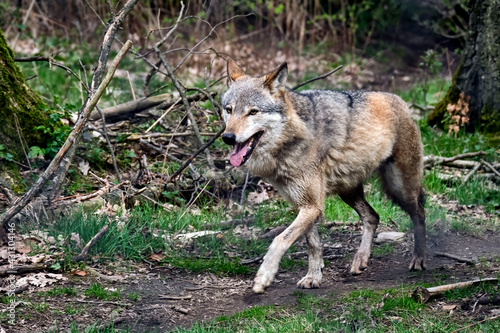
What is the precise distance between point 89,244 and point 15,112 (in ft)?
7.16

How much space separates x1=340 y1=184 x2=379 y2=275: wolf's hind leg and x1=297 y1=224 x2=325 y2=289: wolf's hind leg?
1.29ft

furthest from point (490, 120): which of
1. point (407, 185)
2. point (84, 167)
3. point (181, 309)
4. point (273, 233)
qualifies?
point (181, 309)

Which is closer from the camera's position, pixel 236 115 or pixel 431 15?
pixel 236 115

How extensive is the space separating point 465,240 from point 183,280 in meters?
3.21

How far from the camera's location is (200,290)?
4.94m

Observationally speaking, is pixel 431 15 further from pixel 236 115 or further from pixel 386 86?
pixel 236 115

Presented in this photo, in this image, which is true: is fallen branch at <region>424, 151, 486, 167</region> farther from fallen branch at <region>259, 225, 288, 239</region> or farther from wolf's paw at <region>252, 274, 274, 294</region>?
wolf's paw at <region>252, 274, 274, 294</region>

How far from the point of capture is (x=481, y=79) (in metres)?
8.56

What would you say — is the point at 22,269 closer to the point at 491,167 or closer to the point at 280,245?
the point at 280,245

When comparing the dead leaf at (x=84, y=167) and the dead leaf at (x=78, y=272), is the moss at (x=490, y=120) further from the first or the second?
the dead leaf at (x=78, y=272)

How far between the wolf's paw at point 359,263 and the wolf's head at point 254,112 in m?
1.49

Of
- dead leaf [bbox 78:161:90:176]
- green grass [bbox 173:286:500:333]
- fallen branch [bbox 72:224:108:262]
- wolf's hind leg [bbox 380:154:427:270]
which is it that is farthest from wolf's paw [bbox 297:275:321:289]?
dead leaf [bbox 78:161:90:176]

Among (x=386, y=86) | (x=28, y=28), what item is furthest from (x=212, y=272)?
(x=28, y=28)

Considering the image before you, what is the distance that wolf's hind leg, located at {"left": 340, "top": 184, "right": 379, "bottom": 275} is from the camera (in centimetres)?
541
